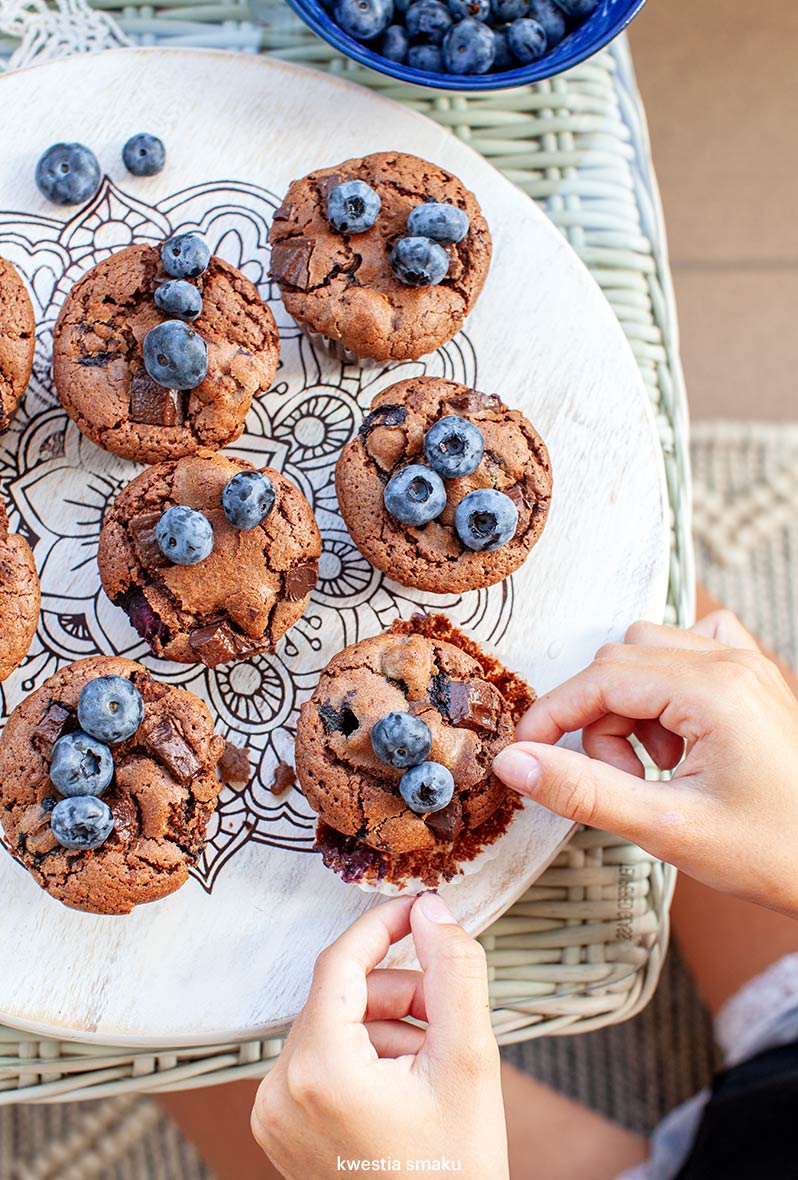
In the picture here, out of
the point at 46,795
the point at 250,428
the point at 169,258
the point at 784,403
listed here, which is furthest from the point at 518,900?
the point at 784,403

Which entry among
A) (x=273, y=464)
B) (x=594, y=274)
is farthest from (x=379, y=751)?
(x=594, y=274)

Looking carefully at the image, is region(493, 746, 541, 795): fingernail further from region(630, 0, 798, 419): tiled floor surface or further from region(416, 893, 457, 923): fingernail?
region(630, 0, 798, 419): tiled floor surface

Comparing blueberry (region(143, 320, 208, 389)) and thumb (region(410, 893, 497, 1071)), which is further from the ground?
blueberry (region(143, 320, 208, 389))

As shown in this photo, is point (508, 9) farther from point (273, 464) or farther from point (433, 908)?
point (433, 908)

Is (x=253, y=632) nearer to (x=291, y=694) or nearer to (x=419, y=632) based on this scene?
(x=291, y=694)

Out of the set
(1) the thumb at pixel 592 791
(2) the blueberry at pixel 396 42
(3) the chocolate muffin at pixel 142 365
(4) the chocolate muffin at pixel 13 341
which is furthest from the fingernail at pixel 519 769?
(2) the blueberry at pixel 396 42

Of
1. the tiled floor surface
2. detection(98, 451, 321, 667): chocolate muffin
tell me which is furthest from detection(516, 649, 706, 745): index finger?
the tiled floor surface
